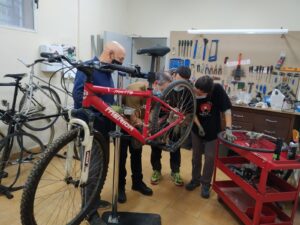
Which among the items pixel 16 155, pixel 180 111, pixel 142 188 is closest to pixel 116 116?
pixel 180 111

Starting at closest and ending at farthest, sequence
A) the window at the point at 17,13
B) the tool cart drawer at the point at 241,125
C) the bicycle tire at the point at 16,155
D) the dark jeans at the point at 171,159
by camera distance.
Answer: the bicycle tire at the point at 16,155, the dark jeans at the point at 171,159, the window at the point at 17,13, the tool cart drawer at the point at 241,125

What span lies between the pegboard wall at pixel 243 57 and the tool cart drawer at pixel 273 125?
0.51 m

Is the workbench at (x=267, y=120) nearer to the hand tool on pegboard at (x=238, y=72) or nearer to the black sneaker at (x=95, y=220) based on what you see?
the hand tool on pegboard at (x=238, y=72)

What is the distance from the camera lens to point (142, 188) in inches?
98.2

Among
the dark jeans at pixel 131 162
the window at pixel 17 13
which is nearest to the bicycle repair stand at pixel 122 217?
the dark jeans at pixel 131 162

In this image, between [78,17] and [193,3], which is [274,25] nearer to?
[193,3]

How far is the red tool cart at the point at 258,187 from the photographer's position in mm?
1775

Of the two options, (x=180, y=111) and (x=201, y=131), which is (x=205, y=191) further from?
(x=180, y=111)

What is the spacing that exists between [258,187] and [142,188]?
1.13 m

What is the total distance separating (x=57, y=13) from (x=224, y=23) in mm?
2534

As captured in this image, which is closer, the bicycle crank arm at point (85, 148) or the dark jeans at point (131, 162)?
the bicycle crank arm at point (85, 148)

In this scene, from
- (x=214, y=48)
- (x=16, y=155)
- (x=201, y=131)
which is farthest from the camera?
(x=214, y=48)

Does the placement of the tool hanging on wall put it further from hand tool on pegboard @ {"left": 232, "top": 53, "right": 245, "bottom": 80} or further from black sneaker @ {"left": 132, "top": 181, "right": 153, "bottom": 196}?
black sneaker @ {"left": 132, "top": 181, "right": 153, "bottom": 196}

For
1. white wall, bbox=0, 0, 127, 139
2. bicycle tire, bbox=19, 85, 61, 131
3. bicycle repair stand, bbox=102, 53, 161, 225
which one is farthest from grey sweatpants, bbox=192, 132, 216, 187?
white wall, bbox=0, 0, 127, 139
